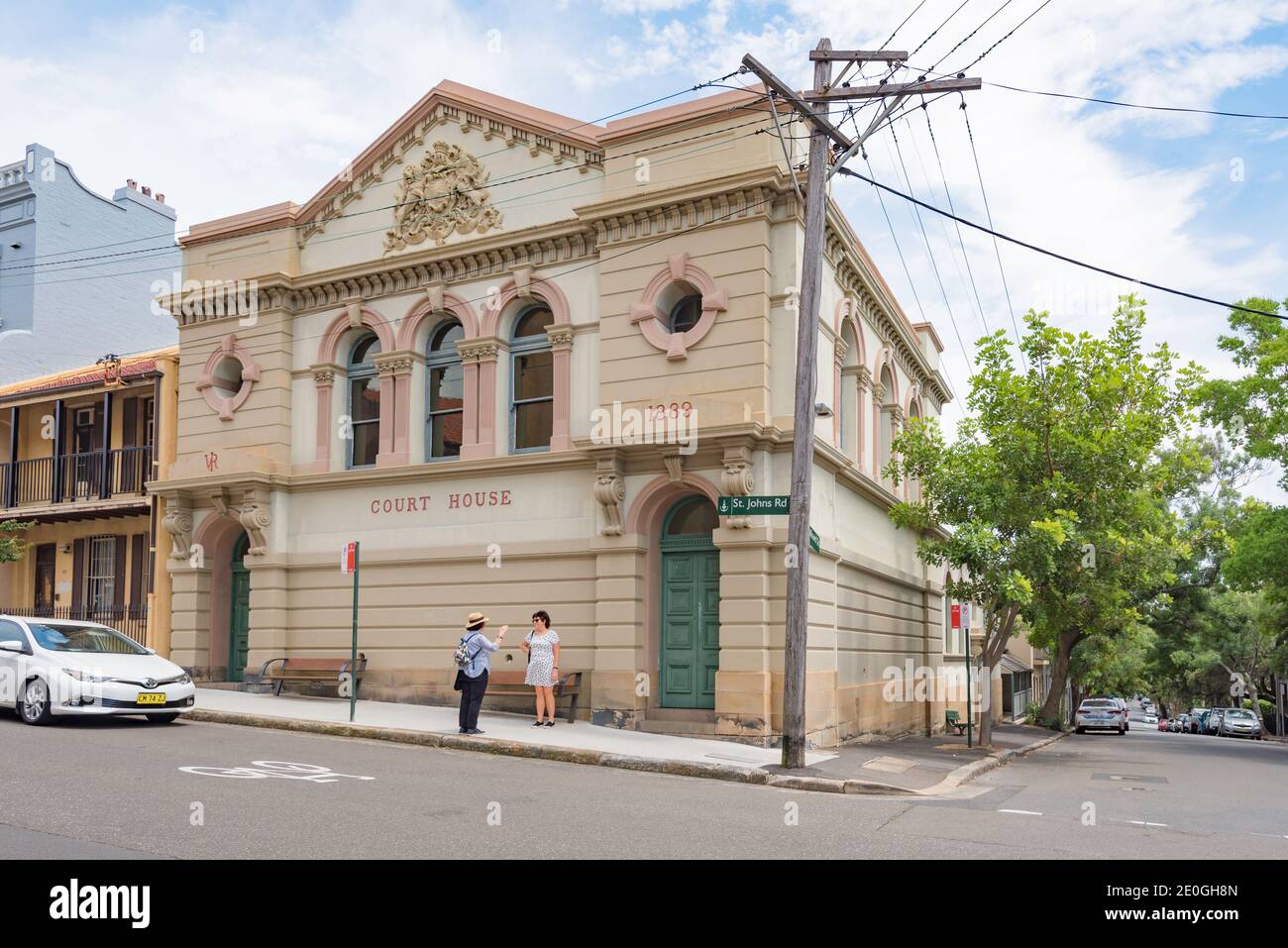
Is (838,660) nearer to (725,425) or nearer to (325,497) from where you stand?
(725,425)

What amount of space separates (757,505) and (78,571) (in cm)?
1896

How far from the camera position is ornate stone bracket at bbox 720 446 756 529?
53.9 ft

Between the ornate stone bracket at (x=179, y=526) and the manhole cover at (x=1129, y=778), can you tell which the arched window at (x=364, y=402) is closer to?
the ornate stone bracket at (x=179, y=526)

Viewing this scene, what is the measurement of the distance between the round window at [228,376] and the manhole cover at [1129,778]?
16.9m

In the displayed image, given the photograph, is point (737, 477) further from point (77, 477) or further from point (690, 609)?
point (77, 477)

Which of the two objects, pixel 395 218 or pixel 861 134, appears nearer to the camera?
pixel 861 134

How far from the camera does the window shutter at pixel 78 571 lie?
2634 cm

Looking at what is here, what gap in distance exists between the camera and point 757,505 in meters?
14.3

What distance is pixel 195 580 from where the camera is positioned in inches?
866

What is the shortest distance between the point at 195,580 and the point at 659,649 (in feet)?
32.4

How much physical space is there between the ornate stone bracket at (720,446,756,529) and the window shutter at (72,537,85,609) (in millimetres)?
17250

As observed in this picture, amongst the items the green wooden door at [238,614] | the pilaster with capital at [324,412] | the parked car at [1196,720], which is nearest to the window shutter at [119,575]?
the green wooden door at [238,614]

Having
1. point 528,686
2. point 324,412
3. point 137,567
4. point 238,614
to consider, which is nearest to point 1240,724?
point 528,686
